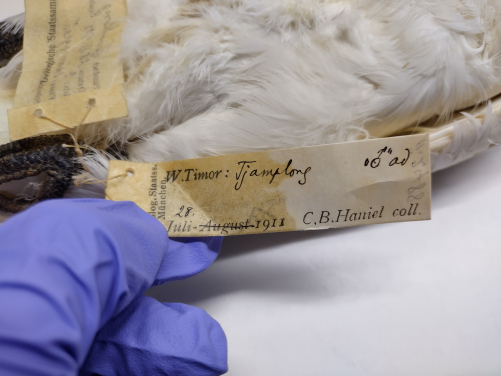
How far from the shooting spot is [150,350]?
0.34 m

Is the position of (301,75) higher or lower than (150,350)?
higher

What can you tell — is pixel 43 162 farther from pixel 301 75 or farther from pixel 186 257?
pixel 301 75

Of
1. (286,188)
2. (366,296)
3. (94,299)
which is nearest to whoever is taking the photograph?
(94,299)

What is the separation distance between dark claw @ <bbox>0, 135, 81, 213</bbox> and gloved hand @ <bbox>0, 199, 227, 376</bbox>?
10 cm

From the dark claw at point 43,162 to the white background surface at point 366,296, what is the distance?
0.76 feet

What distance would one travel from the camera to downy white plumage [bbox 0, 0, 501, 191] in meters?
0.45

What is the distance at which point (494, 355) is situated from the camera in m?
0.51

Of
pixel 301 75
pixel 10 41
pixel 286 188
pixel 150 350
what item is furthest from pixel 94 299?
pixel 10 41

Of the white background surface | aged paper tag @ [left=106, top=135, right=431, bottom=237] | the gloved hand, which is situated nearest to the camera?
the gloved hand

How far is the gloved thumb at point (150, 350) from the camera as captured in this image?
1.14 ft

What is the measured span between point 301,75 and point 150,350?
14.7 inches

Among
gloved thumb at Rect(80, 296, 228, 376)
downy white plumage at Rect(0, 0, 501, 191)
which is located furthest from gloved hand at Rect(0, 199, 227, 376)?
downy white plumage at Rect(0, 0, 501, 191)

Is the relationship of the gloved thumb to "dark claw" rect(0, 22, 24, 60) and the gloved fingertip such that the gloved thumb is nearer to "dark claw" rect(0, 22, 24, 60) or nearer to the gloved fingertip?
the gloved fingertip

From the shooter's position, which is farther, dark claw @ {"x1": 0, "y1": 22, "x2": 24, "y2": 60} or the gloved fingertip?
dark claw @ {"x1": 0, "y1": 22, "x2": 24, "y2": 60}
